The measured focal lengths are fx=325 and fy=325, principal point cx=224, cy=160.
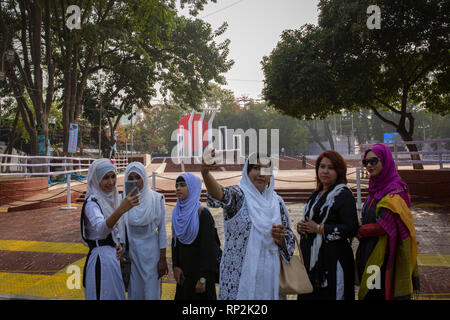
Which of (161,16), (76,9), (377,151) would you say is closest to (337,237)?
(377,151)

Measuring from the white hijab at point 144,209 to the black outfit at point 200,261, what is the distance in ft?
1.03

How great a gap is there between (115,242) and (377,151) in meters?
2.07

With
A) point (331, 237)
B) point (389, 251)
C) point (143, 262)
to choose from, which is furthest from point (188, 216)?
point (389, 251)

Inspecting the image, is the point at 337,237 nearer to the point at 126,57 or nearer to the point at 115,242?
the point at 115,242

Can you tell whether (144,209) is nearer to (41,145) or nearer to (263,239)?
(263,239)

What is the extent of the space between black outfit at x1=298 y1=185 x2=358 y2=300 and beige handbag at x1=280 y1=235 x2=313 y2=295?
0.21 m

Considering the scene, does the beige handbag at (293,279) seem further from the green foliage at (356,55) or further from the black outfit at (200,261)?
the green foliage at (356,55)

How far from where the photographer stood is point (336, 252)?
221 cm

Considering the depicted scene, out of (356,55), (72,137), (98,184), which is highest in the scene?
(356,55)

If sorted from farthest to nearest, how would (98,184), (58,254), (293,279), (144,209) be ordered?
(58,254), (144,209), (98,184), (293,279)

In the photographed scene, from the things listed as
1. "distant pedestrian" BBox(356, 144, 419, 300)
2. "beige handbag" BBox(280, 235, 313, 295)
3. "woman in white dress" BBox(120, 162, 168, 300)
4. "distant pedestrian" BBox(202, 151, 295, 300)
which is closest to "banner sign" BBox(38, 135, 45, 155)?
"woman in white dress" BBox(120, 162, 168, 300)

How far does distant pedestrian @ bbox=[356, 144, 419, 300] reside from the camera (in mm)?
2234

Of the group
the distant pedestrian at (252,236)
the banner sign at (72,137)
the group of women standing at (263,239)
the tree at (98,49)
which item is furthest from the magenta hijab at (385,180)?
the banner sign at (72,137)

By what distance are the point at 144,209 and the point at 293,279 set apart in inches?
50.8
